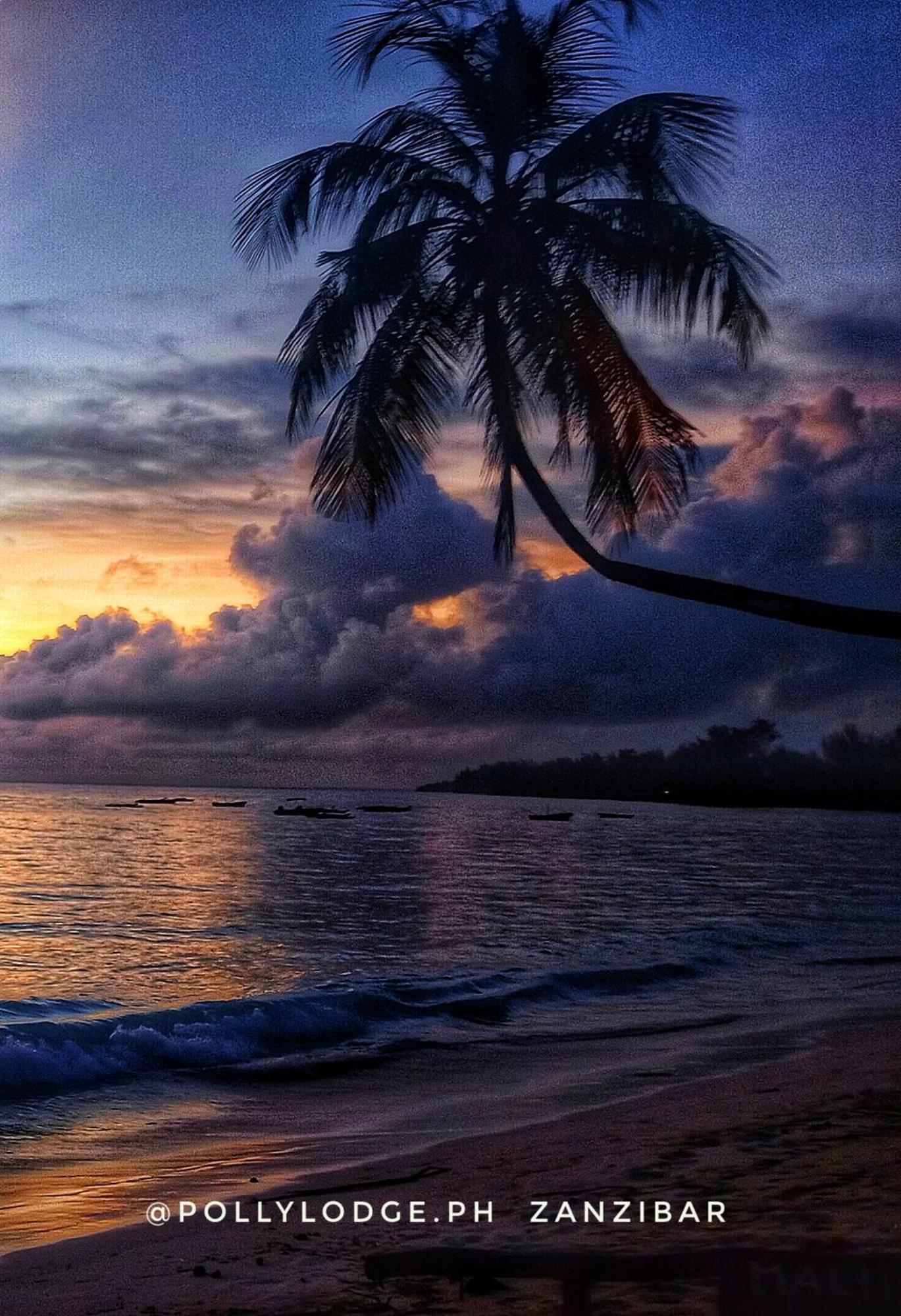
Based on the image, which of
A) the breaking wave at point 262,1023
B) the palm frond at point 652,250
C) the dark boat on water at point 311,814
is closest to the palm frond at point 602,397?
the palm frond at point 652,250

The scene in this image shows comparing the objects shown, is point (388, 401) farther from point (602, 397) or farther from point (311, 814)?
point (311, 814)

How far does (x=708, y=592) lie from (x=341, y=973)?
9.22 meters

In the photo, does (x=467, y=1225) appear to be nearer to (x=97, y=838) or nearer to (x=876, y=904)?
(x=876, y=904)

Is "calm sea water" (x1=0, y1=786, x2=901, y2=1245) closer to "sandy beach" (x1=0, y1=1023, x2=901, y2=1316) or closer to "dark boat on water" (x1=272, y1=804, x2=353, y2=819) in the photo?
"sandy beach" (x1=0, y1=1023, x2=901, y2=1316)

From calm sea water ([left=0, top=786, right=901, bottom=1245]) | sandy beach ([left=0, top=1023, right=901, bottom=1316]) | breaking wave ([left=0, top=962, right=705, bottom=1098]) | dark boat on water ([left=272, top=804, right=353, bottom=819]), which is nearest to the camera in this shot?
sandy beach ([left=0, top=1023, right=901, bottom=1316])

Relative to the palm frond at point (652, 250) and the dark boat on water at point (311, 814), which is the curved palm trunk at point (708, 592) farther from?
the dark boat on water at point (311, 814)

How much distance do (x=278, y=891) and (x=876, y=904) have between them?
39.5 feet

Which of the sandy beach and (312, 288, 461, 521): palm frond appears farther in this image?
(312, 288, 461, 521): palm frond

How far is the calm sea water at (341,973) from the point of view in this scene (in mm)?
7594

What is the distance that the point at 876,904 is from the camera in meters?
22.8

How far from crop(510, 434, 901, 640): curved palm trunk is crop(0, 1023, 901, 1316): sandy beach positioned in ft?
6.97

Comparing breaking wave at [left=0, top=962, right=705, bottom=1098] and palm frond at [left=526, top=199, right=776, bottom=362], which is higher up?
palm frond at [left=526, top=199, right=776, bottom=362]

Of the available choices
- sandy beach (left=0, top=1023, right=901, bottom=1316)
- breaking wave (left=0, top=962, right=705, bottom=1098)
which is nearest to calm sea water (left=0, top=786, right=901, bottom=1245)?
breaking wave (left=0, top=962, right=705, bottom=1098)

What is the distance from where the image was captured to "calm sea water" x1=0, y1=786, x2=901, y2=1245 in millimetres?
7594
